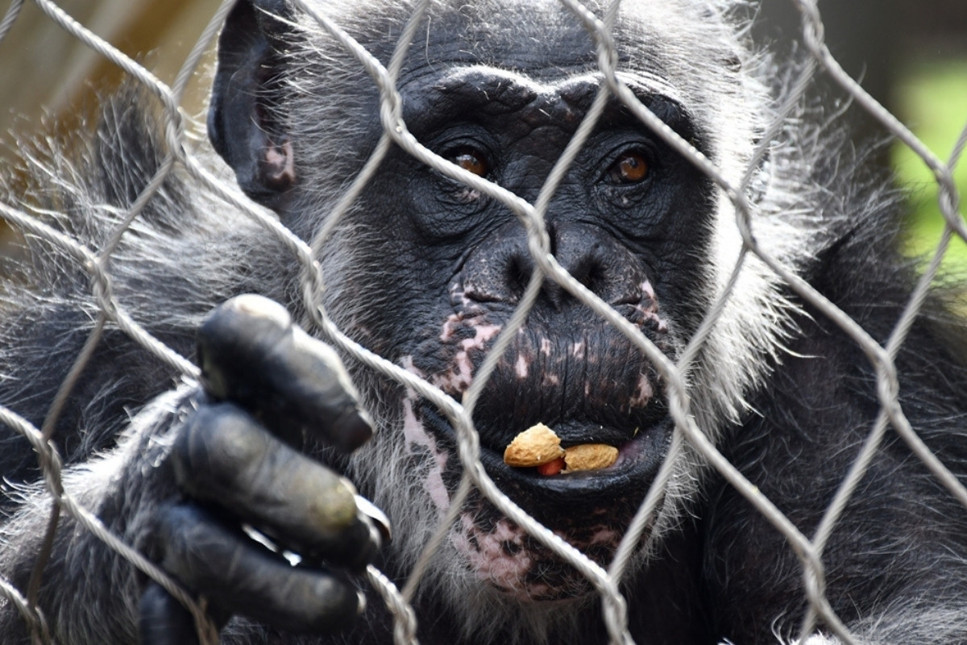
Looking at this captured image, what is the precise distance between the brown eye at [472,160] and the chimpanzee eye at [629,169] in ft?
0.90

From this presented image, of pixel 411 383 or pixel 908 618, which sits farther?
pixel 908 618

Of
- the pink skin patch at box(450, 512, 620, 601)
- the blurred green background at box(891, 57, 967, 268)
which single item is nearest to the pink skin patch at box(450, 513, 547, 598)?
the pink skin patch at box(450, 512, 620, 601)

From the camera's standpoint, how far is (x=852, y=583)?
2.71m

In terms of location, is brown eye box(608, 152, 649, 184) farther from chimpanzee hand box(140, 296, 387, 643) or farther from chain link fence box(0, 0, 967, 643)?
chimpanzee hand box(140, 296, 387, 643)

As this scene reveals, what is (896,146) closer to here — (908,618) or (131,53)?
(908,618)

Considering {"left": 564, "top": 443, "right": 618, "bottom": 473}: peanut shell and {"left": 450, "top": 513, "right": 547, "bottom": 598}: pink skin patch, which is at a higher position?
{"left": 564, "top": 443, "right": 618, "bottom": 473}: peanut shell

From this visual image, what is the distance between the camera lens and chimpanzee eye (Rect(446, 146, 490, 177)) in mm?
2500

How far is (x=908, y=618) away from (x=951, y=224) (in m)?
1.13

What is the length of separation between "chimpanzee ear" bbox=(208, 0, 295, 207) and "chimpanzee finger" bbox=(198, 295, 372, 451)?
1235 millimetres


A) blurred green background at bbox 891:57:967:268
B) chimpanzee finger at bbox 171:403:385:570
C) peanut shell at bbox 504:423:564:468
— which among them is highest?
blurred green background at bbox 891:57:967:268

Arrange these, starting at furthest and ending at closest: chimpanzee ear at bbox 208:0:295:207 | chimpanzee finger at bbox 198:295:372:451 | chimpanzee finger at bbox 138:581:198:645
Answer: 1. chimpanzee ear at bbox 208:0:295:207
2. chimpanzee finger at bbox 138:581:198:645
3. chimpanzee finger at bbox 198:295:372:451

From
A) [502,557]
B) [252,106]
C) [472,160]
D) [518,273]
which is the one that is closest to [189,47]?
[252,106]

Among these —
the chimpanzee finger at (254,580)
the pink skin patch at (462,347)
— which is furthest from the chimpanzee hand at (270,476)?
the pink skin patch at (462,347)

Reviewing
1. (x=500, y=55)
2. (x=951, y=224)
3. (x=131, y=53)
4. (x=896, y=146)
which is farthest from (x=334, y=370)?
(x=131, y=53)
